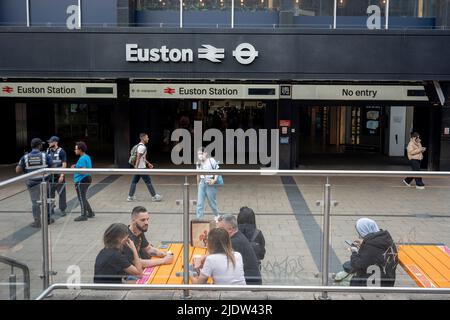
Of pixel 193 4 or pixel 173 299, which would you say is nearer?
pixel 173 299

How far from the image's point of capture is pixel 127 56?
13.8 metres

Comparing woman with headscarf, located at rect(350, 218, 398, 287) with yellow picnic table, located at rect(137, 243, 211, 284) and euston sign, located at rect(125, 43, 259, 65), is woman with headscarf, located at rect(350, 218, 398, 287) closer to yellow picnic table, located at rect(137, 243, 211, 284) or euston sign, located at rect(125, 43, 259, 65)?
yellow picnic table, located at rect(137, 243, 211, 284)

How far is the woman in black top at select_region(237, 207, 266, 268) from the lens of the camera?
488 cm

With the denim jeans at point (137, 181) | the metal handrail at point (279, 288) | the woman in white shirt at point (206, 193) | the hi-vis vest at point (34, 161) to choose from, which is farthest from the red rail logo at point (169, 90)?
the metal handrail at point (279, 288)

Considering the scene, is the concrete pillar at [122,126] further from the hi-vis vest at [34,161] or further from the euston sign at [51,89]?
the hi-vis vest at [34,161]

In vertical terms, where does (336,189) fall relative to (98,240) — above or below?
above

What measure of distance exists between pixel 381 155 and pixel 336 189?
54.9ft

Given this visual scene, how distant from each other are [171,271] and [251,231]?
0.84 meters

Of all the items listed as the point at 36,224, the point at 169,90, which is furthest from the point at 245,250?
the point at 169,90

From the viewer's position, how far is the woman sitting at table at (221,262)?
4.66 m

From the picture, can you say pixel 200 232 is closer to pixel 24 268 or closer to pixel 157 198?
pixel 157 198

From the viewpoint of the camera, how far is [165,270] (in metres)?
4.98

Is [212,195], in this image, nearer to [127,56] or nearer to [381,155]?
[127,56]

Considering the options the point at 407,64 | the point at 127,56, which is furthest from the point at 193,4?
the point at 407,64
